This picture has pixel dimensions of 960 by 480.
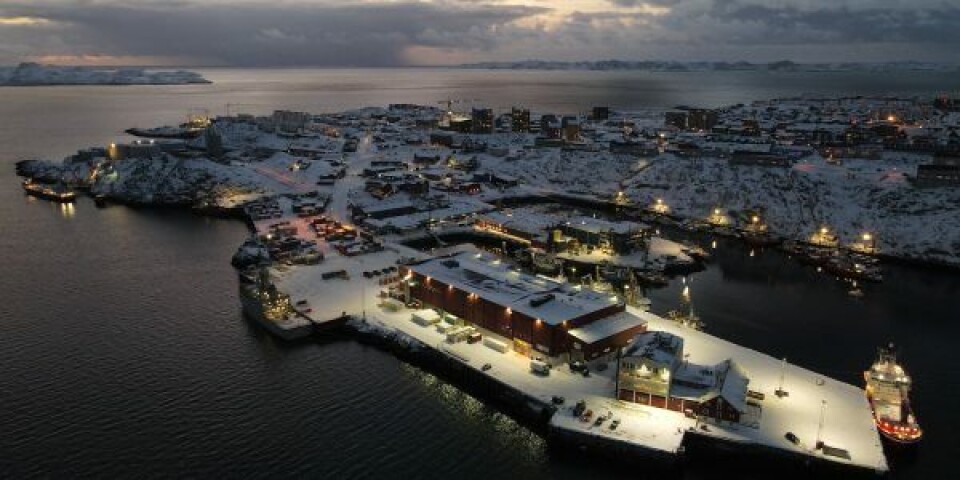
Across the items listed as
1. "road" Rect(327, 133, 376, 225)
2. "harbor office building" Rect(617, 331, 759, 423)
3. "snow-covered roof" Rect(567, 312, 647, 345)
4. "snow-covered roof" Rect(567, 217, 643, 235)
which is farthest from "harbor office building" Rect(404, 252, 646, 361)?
"road" Rect(327, 133, 376, 225)

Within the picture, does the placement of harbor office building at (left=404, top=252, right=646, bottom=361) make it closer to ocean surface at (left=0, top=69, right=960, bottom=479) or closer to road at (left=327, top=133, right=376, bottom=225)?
ocean surface at (left=0, top=69, right=960, bottom=479)

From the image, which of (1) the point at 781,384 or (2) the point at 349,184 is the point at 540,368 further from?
(2) the point at 349,184

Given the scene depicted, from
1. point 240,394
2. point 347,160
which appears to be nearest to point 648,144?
point 347,160

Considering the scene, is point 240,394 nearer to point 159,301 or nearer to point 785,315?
point 159,301

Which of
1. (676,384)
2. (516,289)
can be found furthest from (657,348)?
(516,289)

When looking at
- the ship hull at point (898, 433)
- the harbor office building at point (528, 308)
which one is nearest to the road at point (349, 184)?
the harbor office building at point (528, 308)

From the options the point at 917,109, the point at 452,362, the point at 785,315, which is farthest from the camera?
the point at 917,109

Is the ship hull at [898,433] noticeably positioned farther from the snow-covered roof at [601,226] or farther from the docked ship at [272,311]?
the docked ship at [272,311]
